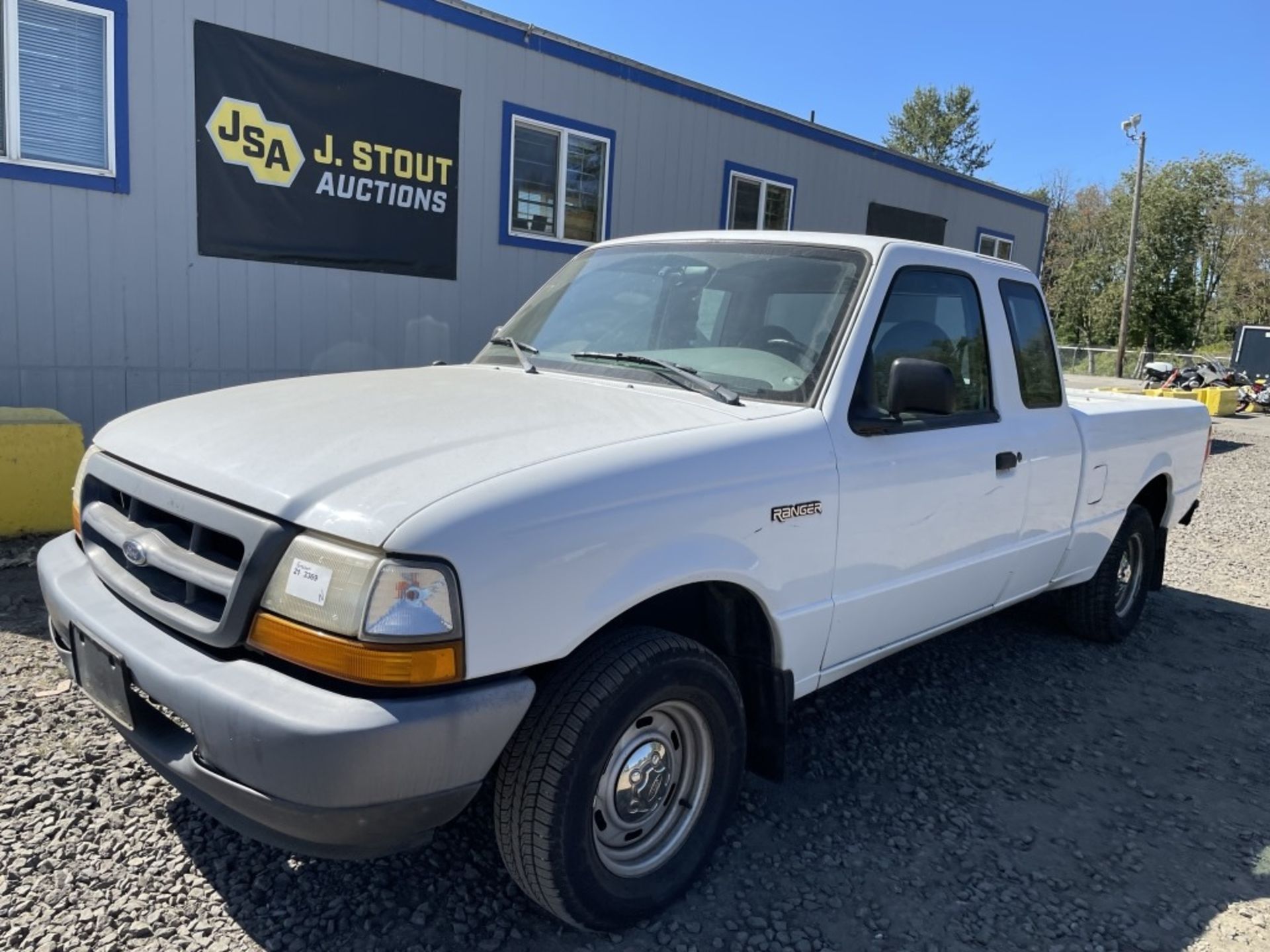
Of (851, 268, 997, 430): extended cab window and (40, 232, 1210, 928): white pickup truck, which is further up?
(851, 268, 997, 430): extended cab window

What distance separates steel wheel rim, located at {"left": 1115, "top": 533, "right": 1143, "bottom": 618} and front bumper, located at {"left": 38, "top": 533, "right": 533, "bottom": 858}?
4.19 meters

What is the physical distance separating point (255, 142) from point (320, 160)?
51cm

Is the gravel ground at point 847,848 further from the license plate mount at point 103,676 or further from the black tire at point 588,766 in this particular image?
the license plate mount at point 103,676

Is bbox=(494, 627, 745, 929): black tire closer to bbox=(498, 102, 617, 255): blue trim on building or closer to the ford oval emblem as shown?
the ford oval emblem

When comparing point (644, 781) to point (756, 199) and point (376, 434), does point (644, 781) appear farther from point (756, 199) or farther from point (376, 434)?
point (756, 199)

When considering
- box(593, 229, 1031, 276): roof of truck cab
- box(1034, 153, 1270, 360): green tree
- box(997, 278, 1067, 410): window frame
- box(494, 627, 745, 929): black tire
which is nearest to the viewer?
box(494, 627, 745, 929): black tire

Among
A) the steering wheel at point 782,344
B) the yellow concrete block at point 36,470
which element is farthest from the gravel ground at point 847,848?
the steering wheel at point 782,344

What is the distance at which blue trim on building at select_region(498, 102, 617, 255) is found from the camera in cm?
841

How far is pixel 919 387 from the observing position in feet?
9.45

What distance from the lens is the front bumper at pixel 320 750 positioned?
1.87m

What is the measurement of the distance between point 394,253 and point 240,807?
6.54 meters

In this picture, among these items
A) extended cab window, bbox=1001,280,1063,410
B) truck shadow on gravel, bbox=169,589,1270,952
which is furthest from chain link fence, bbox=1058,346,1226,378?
truck shadow on gravel, bbox=169,589,1270,952

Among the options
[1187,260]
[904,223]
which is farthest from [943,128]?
[904,223]

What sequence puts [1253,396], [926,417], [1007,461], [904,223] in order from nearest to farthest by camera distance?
1. [926,417]
2. [1007,461]
3. [904,223]
4. [1253,396]
